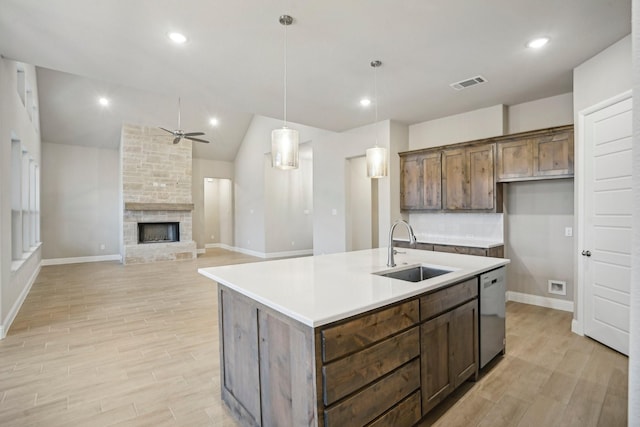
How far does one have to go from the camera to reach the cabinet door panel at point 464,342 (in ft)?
7.37

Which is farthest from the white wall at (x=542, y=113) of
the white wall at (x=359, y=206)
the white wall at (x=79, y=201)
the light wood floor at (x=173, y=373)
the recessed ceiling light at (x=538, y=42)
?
the white wall at (x=79, y=201)

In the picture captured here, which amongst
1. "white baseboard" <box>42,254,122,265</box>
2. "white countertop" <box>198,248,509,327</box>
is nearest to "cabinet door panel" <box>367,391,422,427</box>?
"white countertop" <box>198,248,509,327</box>

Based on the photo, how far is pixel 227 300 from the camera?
218 centimetres

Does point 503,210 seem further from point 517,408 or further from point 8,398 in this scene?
point 8,398

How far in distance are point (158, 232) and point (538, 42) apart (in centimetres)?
901

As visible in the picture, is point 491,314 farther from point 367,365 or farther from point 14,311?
point 14,311

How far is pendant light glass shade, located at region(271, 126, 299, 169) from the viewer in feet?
8.48

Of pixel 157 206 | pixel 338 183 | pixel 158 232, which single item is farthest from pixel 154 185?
pixel 338 183

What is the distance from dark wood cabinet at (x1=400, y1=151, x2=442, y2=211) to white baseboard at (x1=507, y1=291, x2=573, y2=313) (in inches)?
64.8

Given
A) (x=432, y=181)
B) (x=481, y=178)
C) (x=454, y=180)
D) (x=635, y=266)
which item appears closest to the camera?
(x=635, y=266)

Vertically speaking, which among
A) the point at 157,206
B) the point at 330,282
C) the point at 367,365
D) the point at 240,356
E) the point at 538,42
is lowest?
the point at 240,356

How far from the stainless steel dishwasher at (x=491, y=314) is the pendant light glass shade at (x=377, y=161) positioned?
136cm

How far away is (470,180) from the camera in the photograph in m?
4.79

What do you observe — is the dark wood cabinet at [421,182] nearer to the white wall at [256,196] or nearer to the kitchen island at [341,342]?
the kitchen island at [341,342]
